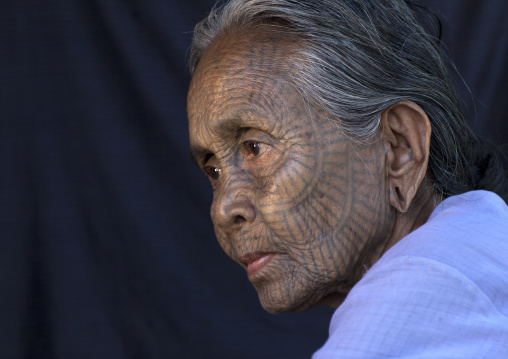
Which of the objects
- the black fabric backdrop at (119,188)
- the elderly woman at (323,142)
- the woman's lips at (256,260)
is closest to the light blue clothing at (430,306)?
the elderly woman at (323,142)

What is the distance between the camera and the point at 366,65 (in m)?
1.59

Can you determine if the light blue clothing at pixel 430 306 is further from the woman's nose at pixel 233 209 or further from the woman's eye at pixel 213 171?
the woman's eye at pixel 213 171

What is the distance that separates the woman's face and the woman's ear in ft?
0.10

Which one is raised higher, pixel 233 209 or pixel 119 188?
pixel 233 209

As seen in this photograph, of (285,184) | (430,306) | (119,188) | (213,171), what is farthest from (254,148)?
(119,188)

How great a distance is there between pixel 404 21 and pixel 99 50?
1502 mm

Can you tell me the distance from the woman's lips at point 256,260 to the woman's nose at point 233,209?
0.27 feet

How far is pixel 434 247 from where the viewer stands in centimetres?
125

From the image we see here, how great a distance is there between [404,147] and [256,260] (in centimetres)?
46

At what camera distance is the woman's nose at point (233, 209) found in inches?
63.7

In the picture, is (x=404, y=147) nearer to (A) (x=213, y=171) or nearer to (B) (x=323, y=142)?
(B) (x=323, y=142)

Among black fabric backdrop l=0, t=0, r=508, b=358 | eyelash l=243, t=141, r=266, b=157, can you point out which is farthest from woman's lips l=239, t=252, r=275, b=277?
black fabric backdrop l=0, t=0, r=508, b=358

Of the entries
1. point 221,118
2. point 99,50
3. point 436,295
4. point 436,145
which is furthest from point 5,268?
point 436,295

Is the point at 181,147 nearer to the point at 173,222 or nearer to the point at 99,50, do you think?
the point at 173,222
